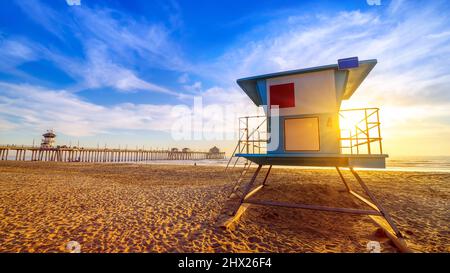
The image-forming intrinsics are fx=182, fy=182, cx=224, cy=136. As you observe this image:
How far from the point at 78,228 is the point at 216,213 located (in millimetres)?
4321

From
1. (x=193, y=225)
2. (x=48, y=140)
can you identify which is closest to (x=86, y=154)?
(x=48, y=140)

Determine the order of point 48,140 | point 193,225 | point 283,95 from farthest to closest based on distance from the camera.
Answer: point 48,140 < point 283,95 < point 193,225

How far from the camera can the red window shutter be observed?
22.1 ft

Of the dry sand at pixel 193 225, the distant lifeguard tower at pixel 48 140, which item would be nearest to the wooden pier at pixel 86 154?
the distant lifeguard tower at pixel 48 140

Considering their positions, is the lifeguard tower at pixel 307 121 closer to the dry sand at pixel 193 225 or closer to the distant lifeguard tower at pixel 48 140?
the dry sand at pixel 193 225

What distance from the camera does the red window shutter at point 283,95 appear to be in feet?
22.1

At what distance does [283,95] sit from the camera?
22.4 ft

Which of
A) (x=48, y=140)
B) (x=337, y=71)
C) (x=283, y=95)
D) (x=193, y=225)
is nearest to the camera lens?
(x=193, y=225)

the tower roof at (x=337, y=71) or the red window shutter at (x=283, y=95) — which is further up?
the tower roof at (x=337, y=71)

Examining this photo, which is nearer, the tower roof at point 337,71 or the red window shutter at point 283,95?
the tower roof at point 337,71

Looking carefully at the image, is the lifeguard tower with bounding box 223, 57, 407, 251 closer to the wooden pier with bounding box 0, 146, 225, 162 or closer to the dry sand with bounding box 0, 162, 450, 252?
the dry sand with bounding box 0, 162, 450, 252

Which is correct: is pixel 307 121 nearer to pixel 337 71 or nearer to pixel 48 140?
pixel 337 71

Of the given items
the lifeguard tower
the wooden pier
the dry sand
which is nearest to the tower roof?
the lifeguard tower
